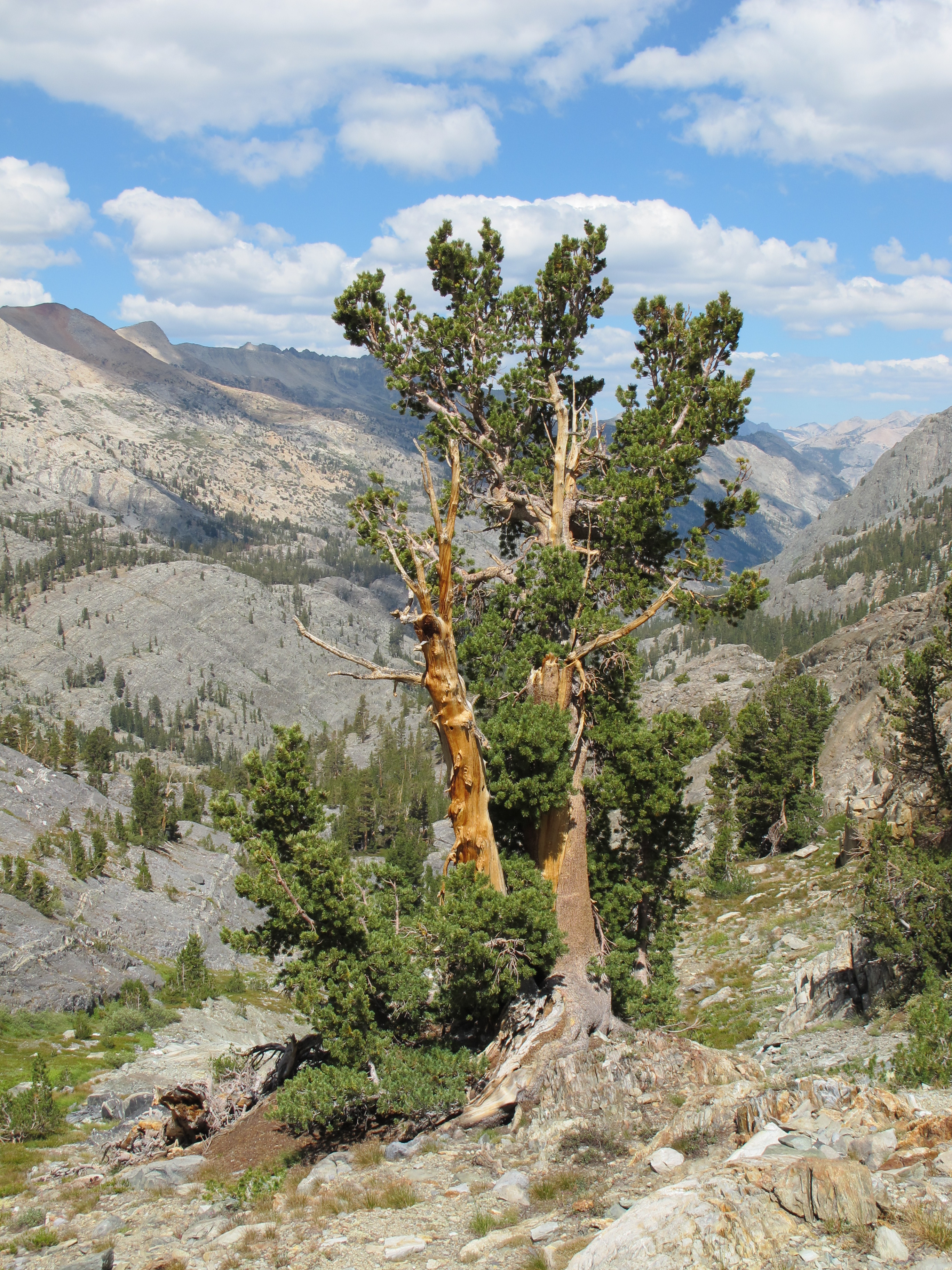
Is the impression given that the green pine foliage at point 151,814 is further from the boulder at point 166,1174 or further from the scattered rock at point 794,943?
the boulder at point 166,1174

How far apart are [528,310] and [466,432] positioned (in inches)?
137

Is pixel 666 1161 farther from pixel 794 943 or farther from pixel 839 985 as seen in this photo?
pixel 794 943

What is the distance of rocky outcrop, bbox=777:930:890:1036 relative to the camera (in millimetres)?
19531

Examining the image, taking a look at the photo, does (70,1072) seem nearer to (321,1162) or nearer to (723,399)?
(321,1162)

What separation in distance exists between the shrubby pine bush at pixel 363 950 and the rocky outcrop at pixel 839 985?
9.68 metres

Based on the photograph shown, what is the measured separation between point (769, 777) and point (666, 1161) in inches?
1957

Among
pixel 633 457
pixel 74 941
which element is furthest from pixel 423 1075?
pixel 74 941

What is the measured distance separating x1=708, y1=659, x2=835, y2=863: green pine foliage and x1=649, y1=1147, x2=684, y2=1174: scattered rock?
134ft

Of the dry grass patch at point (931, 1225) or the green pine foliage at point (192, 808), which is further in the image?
the green pine foliage at point (192, 808)

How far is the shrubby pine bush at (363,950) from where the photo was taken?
12758 millimetres

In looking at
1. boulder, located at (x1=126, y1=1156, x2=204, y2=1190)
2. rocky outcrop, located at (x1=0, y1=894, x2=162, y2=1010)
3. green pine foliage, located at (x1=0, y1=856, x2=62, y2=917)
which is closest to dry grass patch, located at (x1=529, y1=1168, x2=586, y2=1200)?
boulder, located at (x1=126, y1=1156, x2=204, y2=1190)

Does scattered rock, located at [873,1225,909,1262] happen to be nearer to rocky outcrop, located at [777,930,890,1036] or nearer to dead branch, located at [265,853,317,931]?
dead branch, located at [265,853,317,931]

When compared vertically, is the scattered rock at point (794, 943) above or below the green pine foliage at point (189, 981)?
above

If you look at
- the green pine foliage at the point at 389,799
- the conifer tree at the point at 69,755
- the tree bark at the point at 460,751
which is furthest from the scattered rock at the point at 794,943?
the conifer tree at the point at 69,755
